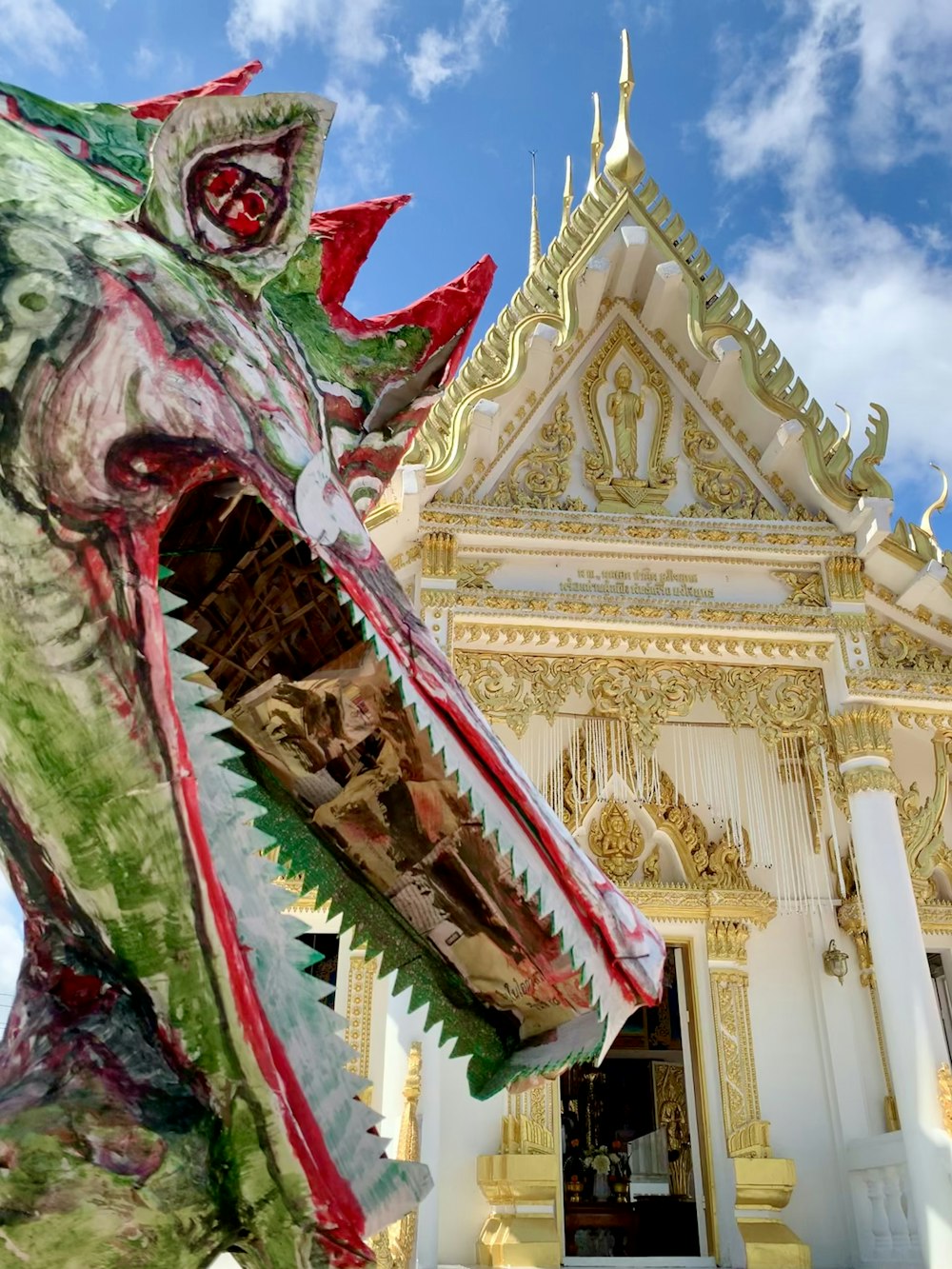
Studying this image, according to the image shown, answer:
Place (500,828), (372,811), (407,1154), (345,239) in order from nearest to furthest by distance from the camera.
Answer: (500,828), (372,811), (345,239), (407,1154)

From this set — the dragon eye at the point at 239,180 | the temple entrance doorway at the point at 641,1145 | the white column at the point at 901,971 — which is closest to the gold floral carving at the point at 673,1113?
the temple entrance doorway at the point at 641,1145

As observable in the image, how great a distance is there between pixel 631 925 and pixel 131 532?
0.81 meters

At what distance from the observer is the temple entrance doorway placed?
644 centimetres

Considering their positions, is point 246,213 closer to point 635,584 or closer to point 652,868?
point 635,584

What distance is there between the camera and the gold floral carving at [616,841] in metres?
6.61

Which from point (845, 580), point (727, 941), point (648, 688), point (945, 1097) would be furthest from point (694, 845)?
point (945, 1097)

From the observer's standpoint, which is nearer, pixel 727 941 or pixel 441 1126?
pixel 441 1126

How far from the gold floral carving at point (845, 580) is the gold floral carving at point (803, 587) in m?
0.06

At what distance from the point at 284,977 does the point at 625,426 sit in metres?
5.92

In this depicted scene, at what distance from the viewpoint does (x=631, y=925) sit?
1.42 metres

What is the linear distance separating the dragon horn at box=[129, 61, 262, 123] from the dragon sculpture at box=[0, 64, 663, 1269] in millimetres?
65

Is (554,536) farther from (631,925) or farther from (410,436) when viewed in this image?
(631,925)

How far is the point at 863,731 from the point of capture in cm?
593

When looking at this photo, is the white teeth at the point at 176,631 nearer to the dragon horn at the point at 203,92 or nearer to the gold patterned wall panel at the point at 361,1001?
the dragon horn at the point at 203,92
